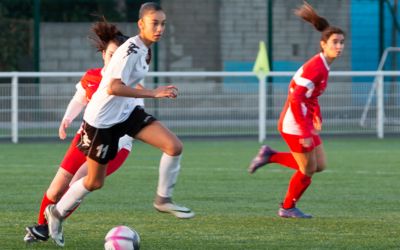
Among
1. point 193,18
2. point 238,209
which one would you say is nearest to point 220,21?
point 193,18

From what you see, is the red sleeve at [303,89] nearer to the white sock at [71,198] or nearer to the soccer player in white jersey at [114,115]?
the soccer player in white jersey at [114,115]

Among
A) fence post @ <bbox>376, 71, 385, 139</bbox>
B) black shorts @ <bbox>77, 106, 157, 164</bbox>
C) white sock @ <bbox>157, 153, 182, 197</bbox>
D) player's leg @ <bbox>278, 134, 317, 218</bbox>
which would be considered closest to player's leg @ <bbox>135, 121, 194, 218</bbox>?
white sock @ <bbox>157, 153, 182, 197</bbox>

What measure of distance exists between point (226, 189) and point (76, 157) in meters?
4.19

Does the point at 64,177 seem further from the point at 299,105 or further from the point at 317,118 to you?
the point at 317,118

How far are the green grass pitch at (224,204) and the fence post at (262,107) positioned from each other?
3.08 metres

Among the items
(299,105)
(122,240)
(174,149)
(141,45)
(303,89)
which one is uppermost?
(141,45)

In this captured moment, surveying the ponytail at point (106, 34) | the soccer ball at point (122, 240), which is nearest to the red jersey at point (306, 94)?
the ponytail at point (106, 34)

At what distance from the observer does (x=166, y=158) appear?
8.98 m

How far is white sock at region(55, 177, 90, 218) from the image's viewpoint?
8.45m

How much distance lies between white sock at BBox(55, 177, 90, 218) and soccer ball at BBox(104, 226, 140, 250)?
644mm

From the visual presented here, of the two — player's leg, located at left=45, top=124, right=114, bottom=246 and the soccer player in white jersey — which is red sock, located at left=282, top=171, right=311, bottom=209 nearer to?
the soccer player in white jersey

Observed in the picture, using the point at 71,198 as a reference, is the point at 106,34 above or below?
above

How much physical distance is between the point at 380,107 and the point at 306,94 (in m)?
12.3

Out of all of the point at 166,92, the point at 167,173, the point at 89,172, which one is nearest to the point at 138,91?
the point at 166,92
